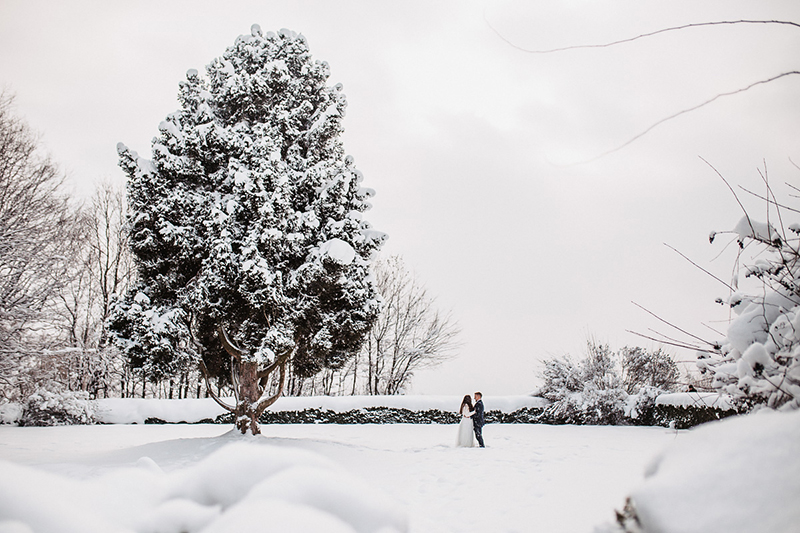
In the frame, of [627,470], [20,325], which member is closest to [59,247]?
[20,325]

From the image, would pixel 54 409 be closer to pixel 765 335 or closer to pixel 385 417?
pixel 385 417

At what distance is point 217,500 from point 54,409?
18.5 meters

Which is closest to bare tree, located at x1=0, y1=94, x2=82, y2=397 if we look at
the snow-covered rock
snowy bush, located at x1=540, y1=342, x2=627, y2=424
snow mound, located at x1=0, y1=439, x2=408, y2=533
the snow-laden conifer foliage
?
the snow-laden conifer foliage

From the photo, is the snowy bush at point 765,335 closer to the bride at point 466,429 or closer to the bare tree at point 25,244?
the bride at point 466,429

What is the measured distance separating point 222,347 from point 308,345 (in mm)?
2087

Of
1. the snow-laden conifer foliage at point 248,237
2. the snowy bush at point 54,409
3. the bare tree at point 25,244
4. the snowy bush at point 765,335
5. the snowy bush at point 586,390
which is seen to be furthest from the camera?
the snowy bush at point 586,390

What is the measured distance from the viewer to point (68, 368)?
1780cm

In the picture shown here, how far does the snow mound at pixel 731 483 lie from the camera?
2.53 feet

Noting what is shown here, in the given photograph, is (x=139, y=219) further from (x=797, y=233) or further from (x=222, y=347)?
(x=797, y=233)

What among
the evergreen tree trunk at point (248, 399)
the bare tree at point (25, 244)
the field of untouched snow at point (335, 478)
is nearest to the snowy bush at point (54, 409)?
the field of untouched snow at point (335, 478)

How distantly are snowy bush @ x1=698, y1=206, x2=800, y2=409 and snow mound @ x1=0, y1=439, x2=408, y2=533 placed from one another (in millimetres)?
1411

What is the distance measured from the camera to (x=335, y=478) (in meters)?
1.14

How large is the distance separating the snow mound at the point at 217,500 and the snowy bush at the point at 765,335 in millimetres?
1411

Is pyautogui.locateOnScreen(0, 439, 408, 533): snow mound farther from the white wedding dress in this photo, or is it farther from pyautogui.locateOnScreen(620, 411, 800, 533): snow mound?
the white wedding dress
